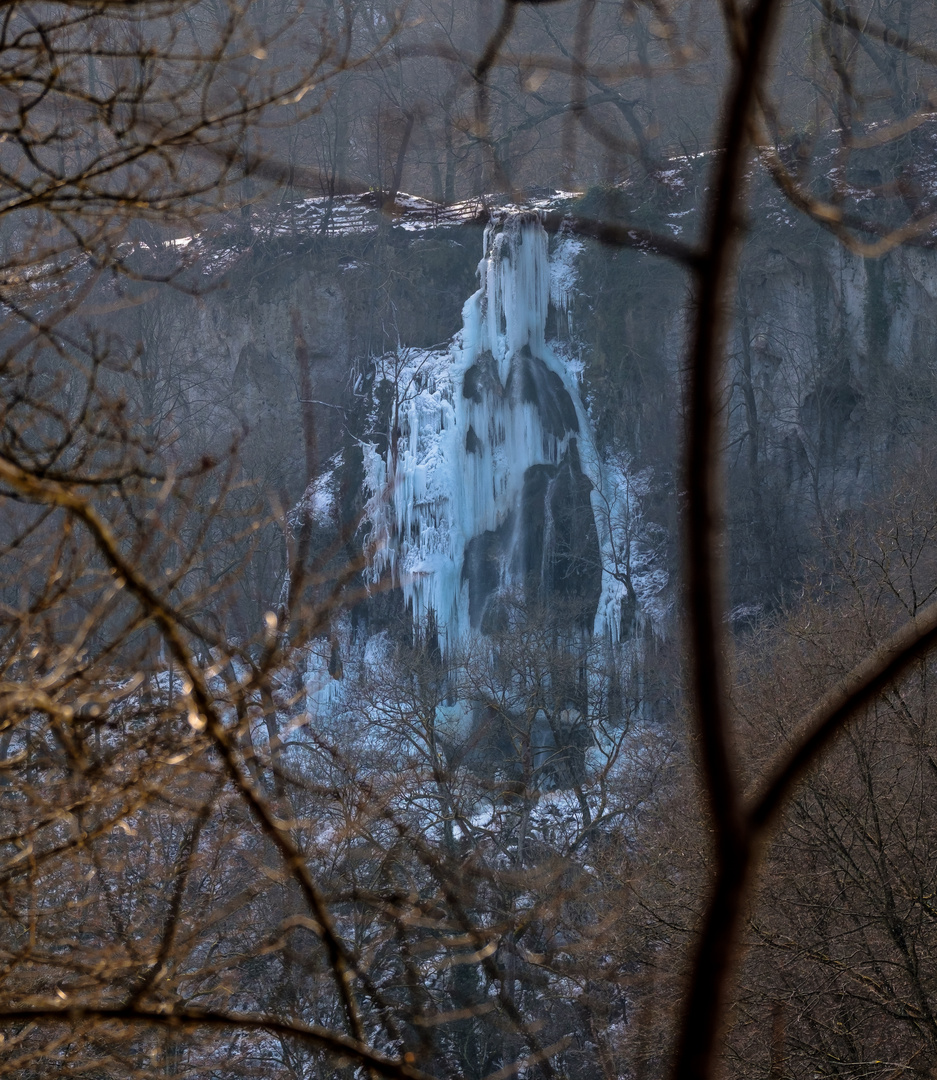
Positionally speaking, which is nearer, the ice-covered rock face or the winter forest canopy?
the winter forest canopy

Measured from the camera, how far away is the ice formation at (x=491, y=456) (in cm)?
1820

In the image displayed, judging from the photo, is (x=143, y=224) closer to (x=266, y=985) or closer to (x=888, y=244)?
(x=266, y=985)

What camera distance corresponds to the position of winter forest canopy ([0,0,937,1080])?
2.70m

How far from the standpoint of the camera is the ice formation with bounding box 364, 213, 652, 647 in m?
18.2

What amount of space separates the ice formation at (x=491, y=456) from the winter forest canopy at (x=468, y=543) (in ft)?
0.25

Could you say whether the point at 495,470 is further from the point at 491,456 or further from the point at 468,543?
the point at 468,543

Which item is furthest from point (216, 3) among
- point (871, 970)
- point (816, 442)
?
point (871, 970)

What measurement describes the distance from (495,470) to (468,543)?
53.6 inches

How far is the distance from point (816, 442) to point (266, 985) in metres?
12.6

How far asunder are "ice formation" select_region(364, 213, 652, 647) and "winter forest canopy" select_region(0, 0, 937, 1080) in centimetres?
8

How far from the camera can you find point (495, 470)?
1877 centimetres

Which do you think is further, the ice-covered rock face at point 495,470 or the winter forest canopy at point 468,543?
the ice-covered rock face at point 495,470

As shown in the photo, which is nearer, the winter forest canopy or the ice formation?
the winter forest canopy

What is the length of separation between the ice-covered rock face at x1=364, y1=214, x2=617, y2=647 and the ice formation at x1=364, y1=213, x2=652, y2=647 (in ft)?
0.08
